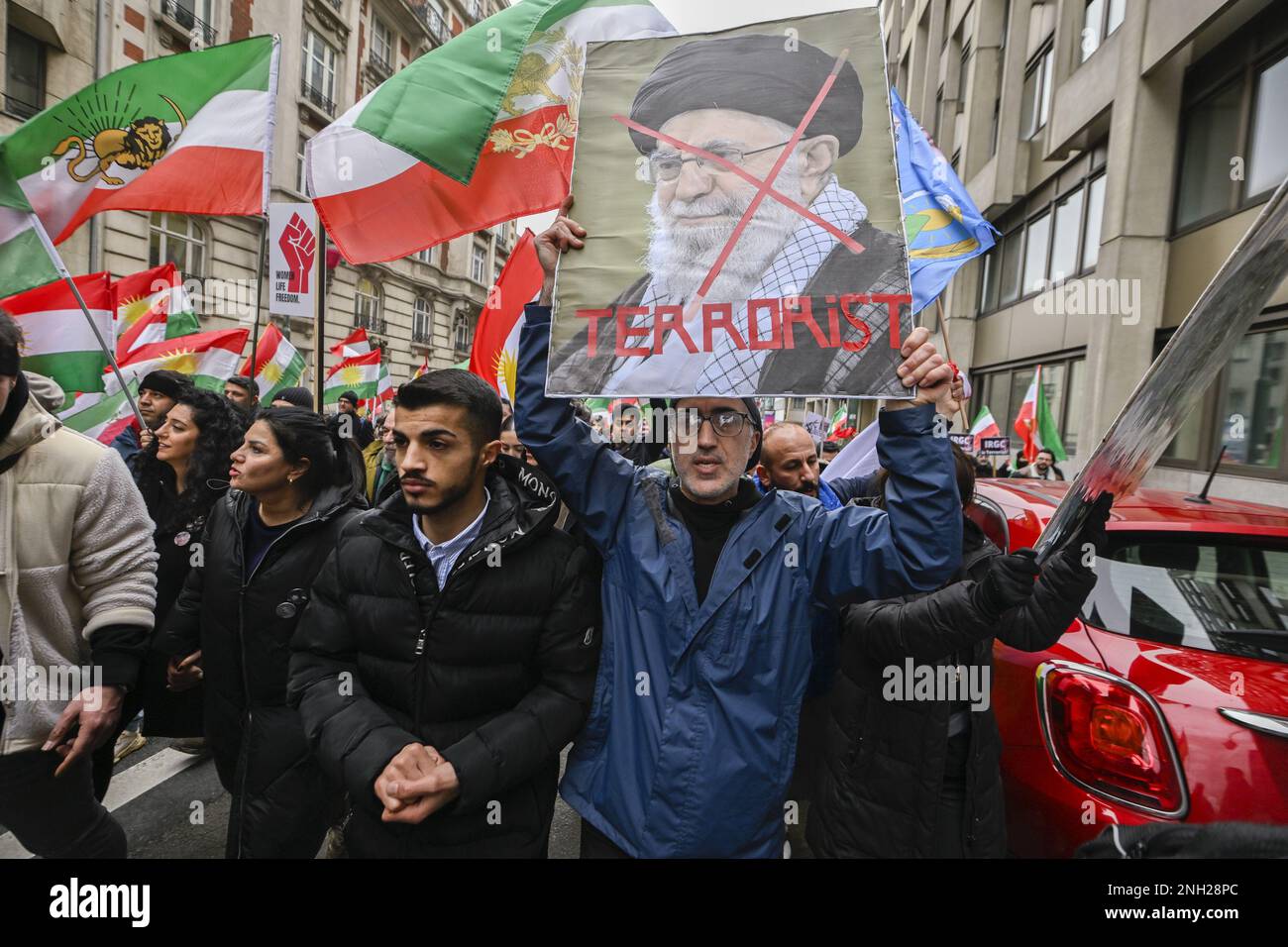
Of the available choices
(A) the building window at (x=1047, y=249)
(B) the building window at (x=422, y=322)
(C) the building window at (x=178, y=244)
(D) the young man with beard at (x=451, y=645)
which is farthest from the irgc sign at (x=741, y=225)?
(B) the building window at (x=422, y=322)

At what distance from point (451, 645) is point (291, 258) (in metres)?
4.43

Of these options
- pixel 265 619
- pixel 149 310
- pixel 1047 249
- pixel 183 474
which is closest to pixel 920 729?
pixel 265 619

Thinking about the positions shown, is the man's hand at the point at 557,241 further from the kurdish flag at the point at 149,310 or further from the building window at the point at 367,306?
the building window at the point at 367,306

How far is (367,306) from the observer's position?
2500cm

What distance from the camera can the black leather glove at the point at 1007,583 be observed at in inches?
68.3

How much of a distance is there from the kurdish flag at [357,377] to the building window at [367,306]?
51.6ft

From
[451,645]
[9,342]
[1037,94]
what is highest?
[1037,94]

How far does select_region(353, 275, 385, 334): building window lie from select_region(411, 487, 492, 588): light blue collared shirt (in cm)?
2430

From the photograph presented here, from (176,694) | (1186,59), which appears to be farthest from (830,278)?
(1186,59)

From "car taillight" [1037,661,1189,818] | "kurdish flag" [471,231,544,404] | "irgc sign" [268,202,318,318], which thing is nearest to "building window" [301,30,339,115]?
"irgc sign" [268,202,318,318]

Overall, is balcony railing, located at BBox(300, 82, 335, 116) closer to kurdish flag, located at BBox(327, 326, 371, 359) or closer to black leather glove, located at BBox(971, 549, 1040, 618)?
kurdish flag, located at BBox(327, 326, 371, 359)

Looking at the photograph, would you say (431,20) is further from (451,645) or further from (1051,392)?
(451,645)

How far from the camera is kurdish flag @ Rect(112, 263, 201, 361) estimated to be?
6.29 m
